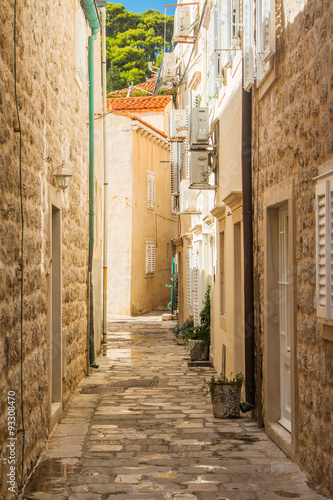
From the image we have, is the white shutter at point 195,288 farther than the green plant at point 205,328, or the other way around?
the white shutter at point 195,288

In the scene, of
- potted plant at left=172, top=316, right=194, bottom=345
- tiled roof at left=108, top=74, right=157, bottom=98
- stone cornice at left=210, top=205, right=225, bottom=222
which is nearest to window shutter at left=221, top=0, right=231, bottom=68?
stone cornice at left=210, top=205, right=225, bottom=222

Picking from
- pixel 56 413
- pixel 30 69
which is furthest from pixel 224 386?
pixel 30 69

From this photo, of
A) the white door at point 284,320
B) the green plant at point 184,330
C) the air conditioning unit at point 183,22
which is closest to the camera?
the white door at point 284,320

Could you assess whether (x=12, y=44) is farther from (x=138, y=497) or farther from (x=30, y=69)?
(x=138, y=497)

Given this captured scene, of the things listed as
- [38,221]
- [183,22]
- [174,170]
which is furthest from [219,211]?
[174,170]

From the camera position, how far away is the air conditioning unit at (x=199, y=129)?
1182 cm

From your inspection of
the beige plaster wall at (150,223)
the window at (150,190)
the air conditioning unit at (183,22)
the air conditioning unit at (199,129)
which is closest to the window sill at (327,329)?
the air conditioning unit at (199,129)

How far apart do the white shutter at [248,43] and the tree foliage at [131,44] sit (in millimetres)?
30541

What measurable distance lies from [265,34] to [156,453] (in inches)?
168

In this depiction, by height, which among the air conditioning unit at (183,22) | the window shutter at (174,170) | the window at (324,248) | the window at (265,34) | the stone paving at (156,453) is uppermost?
the air conditioning unit at (183,22)

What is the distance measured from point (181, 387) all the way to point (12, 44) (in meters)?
6.65

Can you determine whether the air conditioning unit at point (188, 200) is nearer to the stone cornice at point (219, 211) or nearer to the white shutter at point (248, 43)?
the stone cornice at point (219, 211)

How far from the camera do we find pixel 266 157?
712 cm

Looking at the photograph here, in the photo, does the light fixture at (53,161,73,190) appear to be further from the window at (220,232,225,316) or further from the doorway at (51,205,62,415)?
the window at (220,232,225,316)
